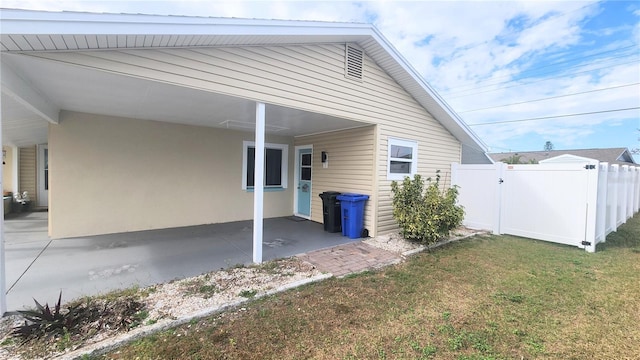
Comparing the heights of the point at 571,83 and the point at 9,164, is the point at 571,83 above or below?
above

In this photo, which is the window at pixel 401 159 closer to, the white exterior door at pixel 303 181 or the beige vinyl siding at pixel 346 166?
the beige vinyl siding at pixel 346 166

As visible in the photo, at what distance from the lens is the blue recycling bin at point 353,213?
654cm

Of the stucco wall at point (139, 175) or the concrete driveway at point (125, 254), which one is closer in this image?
the concrete driveway at point (125, 254)

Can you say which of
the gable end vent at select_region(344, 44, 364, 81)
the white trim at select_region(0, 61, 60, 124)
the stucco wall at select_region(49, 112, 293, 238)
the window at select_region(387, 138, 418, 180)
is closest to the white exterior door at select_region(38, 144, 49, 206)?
the stucco wall at select_region(49, 112, 293, 238)

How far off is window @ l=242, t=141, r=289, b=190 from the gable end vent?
369 centimetres

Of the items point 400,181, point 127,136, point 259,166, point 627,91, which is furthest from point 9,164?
point 627,91

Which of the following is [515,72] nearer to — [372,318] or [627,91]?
[627,91]

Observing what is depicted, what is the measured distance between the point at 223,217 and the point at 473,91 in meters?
28.0

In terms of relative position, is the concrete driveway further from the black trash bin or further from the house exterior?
the house exterior

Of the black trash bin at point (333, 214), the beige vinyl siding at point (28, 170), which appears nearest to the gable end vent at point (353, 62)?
the black trash bin at point (333, 214)

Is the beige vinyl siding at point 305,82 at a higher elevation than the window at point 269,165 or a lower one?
higher

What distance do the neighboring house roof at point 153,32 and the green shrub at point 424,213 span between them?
346cm

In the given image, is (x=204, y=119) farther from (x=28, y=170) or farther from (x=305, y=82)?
(x=28, y=170)

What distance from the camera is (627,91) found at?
16.8 meters
